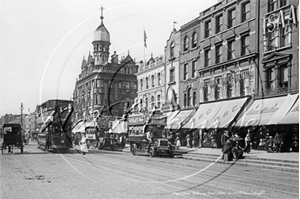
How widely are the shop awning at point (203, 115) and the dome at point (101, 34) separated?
1.50 m

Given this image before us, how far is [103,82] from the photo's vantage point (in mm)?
3809

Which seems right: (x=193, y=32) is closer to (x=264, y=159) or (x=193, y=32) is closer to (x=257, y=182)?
(x=257, y=182)

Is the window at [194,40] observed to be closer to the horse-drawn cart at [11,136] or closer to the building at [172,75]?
the building at [172,75]

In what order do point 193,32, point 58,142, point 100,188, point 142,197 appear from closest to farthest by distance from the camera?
point 193,32 → point 142,197 → point 100,188 → point 58,142

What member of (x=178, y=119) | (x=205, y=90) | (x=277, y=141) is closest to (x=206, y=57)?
(x=205, y=90)

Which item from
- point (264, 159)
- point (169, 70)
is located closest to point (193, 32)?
point (169, 70)

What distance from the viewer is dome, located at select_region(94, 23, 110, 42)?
366 centimetres

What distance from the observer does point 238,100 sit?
13.3ft

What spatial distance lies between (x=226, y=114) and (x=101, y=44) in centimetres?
169

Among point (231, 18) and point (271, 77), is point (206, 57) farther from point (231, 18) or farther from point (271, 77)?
point (271, 77)

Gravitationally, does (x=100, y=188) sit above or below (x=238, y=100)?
below

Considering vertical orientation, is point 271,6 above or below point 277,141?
above

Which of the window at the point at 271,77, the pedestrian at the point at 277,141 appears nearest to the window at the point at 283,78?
the window at the point at 271,77

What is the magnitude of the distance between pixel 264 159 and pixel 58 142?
46.4ft
